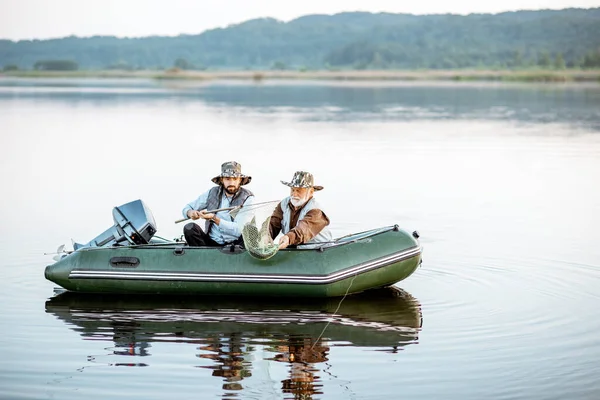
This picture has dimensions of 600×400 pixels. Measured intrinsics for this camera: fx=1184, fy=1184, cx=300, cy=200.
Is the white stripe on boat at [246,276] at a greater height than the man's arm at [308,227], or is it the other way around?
the man's arm at [308,227]

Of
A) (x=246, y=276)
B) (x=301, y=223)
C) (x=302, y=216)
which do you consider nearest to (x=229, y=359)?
(x=246, y=276)

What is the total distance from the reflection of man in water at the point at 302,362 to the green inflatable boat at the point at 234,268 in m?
1.13

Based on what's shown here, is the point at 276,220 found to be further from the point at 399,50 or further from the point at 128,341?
the point at 399,50

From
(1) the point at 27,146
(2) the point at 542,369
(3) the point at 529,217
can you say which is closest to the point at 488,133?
(1) the point at 27,146

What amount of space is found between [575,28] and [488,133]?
162206mm

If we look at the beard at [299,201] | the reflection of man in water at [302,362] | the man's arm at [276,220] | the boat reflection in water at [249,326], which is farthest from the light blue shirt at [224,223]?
the reflection of man in water at [302,362]

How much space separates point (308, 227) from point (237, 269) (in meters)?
0.72

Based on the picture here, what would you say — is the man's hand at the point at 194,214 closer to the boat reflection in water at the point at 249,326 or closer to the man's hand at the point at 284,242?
the boat reflection in water at the point at 249,326

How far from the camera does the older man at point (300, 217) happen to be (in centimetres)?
1027

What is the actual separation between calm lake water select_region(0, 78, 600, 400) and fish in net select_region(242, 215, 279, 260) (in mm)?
481

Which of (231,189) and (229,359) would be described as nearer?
(229,359)

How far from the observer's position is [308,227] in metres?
10.3

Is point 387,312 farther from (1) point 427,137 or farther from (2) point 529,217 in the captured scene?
(1) point 427,137

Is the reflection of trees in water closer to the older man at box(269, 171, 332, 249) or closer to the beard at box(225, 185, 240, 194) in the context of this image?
the older man at box(269, 171, 332, 249)
